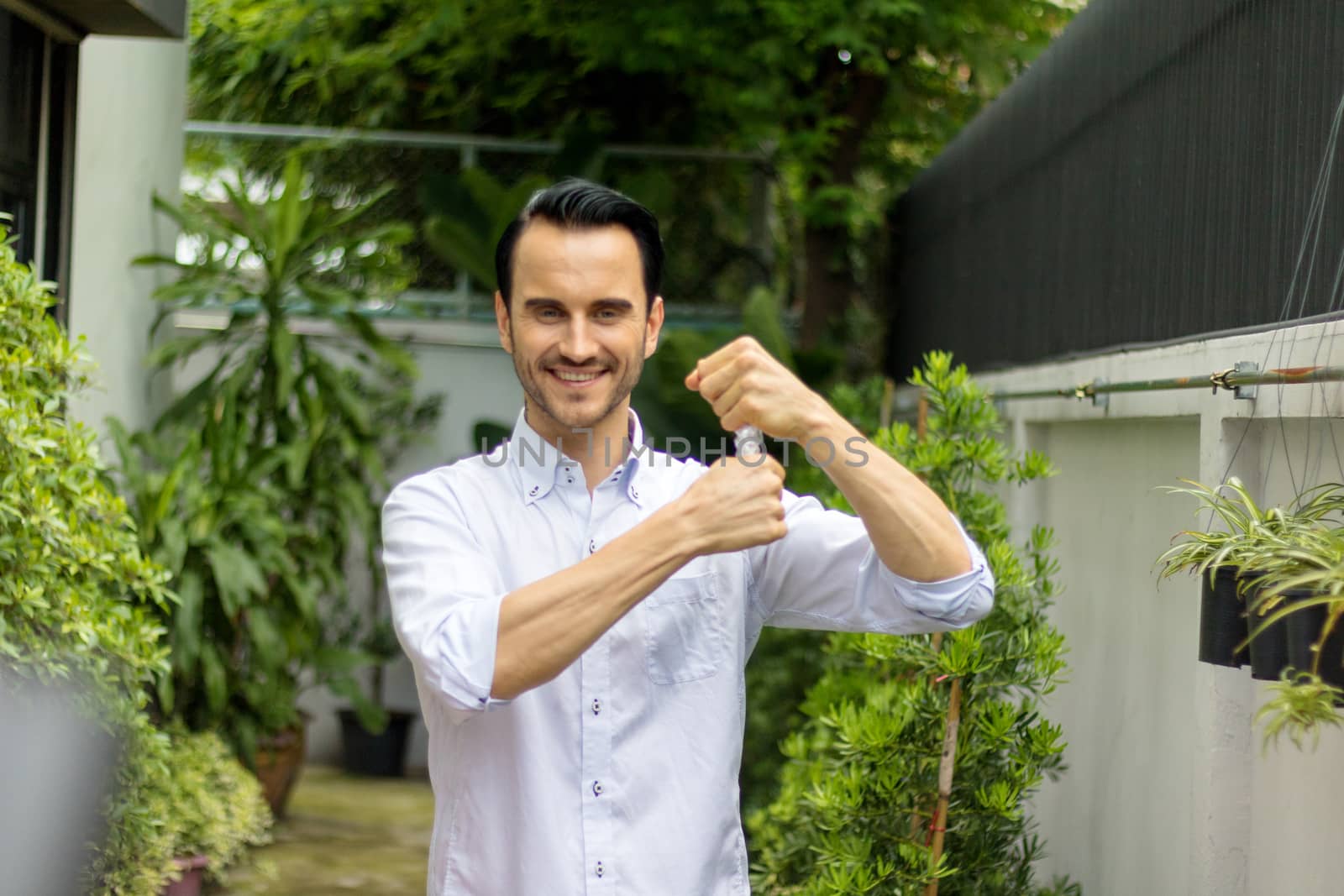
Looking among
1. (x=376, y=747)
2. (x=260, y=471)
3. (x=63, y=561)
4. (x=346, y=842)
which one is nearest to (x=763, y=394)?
(x=63, y=561)

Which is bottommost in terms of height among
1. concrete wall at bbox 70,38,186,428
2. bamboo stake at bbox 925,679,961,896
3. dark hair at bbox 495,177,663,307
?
bamboo stake at bbox 925,679,961,896

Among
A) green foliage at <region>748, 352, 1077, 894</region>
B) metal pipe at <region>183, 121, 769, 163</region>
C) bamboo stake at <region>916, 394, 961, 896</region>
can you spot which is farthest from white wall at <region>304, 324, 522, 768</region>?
bamboo stake at <region>916, 394, 961, 896</region>

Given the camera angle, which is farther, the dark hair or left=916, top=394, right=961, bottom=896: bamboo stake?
left=916, top=394, right=961, bottom=896: bamboo stake

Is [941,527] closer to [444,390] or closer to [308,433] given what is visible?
[308,433]

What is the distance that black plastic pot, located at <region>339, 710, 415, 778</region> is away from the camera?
6.38 metres

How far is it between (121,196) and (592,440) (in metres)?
3.46

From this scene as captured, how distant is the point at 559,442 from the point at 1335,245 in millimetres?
1086

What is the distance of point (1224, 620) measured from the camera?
57.7 inches

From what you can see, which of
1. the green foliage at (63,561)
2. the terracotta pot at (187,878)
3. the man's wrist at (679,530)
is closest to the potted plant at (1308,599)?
the man's wrist at (679,530)

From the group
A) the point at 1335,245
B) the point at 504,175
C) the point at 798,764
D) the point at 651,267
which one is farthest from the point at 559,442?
the point at 504,175

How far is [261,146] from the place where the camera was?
6805 mm

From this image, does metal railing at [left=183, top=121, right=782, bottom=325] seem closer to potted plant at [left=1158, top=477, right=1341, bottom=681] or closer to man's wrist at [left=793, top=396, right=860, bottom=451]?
potted plant at [left=1158, top=477, right=1341, bottom=681]

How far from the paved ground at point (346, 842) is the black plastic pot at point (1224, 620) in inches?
138

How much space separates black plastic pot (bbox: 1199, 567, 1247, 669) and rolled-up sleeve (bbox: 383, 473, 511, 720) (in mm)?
793
